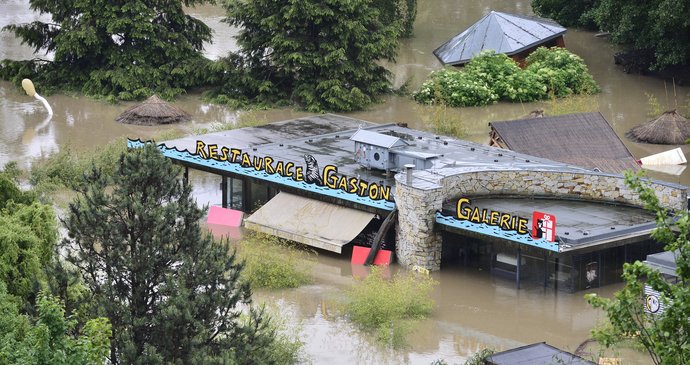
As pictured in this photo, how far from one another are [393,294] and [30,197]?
890 centimetres

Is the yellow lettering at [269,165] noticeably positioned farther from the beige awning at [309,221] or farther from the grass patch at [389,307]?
the grass patch at [389,307]

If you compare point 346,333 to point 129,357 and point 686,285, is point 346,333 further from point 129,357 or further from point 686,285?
point 686,285

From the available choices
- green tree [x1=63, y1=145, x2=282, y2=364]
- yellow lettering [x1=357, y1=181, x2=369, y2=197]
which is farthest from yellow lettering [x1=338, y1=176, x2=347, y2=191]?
green tree [x1=63, y1=145, x2=282, y2=364]

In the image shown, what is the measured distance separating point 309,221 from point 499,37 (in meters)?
23.4

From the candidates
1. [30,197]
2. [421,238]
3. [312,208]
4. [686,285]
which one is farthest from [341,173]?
[686,285]

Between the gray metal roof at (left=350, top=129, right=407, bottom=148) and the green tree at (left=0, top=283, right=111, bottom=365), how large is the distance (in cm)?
1862

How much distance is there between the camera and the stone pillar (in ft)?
116

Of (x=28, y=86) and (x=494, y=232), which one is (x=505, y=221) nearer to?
(x=494, y=232)

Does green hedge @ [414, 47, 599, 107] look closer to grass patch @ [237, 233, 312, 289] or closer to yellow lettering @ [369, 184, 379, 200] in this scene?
yellow lettering @ [369, 184, 379, 200]

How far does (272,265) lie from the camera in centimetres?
3525

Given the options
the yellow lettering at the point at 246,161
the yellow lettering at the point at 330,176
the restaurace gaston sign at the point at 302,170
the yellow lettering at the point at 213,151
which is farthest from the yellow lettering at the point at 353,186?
the yellow lettering at the point at 213,151

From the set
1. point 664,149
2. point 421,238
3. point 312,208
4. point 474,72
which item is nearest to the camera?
point 421,238

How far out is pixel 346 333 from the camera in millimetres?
32125

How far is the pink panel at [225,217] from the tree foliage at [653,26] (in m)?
21.7
